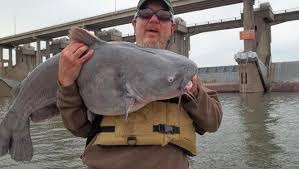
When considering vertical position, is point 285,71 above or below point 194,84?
above

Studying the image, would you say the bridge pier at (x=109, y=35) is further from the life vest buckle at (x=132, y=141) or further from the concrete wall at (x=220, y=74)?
the life vest buckle at (x=132, y=141)

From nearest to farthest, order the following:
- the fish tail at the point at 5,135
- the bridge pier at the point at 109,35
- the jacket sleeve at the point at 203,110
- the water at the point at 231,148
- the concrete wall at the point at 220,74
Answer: the jacket sleeve at the point at 203,110 → the fish tail at the point at 5,135 → the water at the point at 231,148 → the concrete wall at the point at 220,74 → the bridge pier at the point at 109,35

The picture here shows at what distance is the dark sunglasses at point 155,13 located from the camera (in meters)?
2.45

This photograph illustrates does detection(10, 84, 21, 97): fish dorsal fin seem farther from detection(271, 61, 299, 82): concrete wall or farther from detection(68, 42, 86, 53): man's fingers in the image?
detection(271, 61, 299, 82): concrete wall

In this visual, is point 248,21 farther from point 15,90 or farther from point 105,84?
point 105,84

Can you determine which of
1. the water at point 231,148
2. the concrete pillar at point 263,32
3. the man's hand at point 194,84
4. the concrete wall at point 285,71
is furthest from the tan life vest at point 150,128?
the concrete wall at point 285,71

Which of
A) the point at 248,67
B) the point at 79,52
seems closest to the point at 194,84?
the point at 79,52

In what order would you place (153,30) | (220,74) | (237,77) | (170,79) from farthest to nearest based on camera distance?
(220,74)
(237,77)
(153,30)
(170,79)

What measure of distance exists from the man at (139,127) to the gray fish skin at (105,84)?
0.08m

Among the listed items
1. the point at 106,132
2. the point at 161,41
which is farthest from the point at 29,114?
the point at 161,41

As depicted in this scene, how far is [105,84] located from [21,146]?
0.69 meters

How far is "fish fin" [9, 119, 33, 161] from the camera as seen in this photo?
7.74 ft

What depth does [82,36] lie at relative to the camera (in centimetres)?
217

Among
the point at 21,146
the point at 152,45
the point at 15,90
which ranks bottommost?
the point at 21,146
